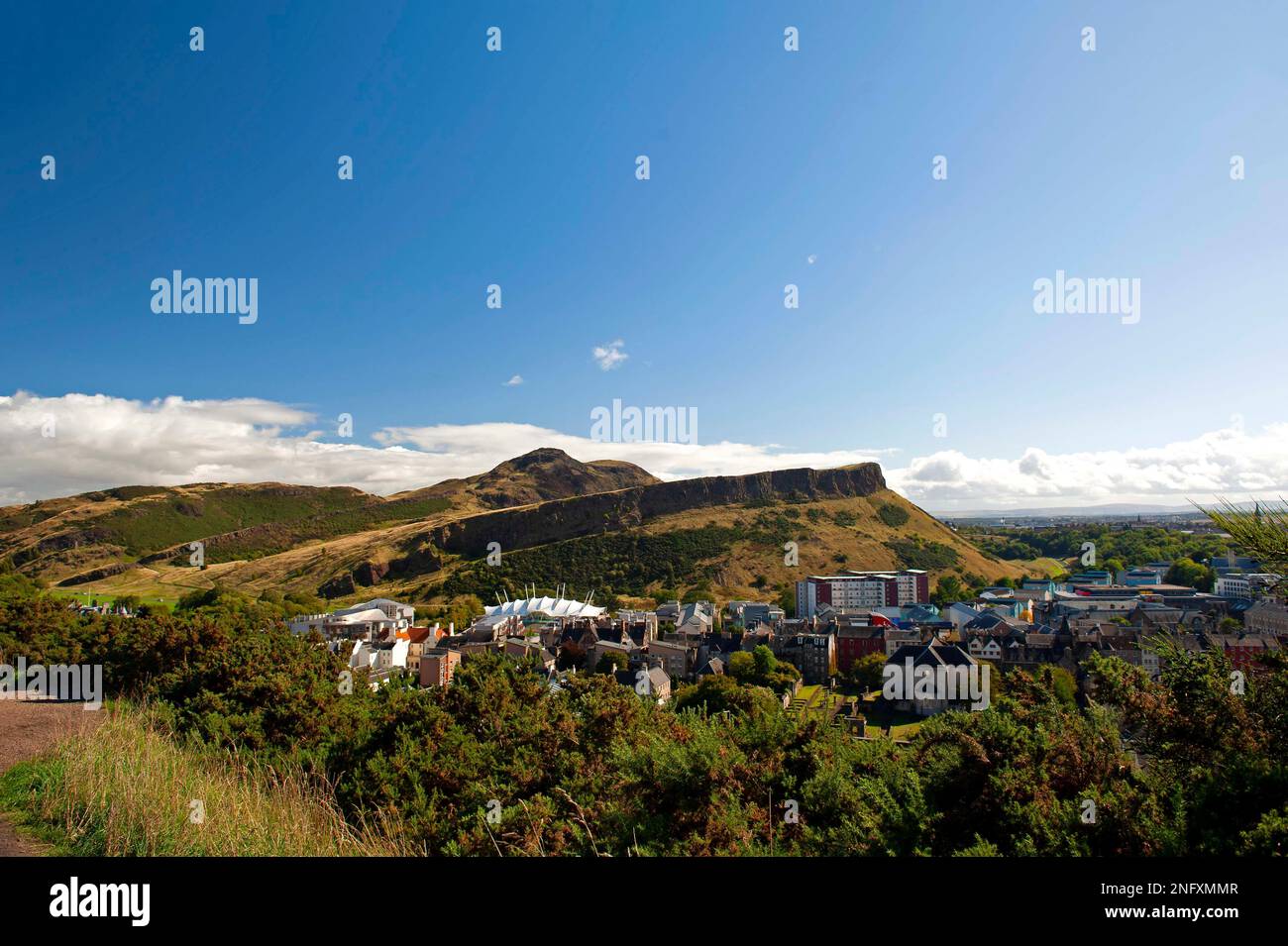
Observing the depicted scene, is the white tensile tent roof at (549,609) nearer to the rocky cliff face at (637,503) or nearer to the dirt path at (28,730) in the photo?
the rocky cliff face at (637,503)

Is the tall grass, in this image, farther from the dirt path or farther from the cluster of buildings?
the cluster of buildings

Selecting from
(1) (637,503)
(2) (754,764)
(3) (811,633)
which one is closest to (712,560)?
(1) (637,503)

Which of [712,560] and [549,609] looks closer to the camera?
[549,609]

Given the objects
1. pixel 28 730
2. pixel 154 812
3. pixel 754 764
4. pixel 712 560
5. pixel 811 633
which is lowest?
pixel 811 633

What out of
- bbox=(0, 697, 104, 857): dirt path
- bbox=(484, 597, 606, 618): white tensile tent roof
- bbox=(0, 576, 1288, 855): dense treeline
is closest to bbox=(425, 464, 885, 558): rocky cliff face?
bbox=(484, 597, 606, 618): white tensile tent roof

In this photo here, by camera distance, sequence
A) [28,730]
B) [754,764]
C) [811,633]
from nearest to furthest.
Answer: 1. [754,764]
2. [28,730]
3. [811,633]

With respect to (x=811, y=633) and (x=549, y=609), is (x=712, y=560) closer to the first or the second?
(x=549, y=609)
